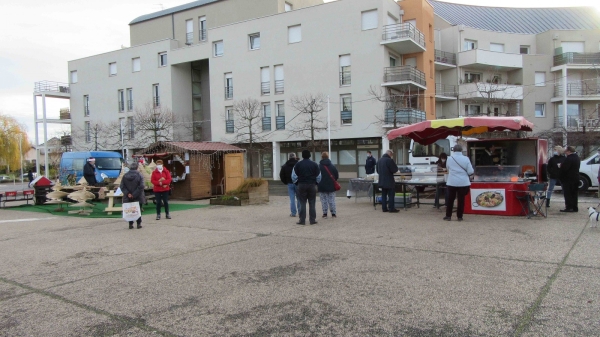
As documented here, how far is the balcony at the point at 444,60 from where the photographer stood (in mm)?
35781

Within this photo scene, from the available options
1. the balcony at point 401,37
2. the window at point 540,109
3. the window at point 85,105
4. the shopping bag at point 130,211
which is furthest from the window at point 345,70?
the window at point 85,105

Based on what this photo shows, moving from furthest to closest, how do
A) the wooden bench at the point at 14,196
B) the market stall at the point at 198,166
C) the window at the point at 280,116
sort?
the window at the point at 280,116 → the market stall at the point at 198,166 → the wooden bench at the point at 14,196

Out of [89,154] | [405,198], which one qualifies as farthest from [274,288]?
[89,154]

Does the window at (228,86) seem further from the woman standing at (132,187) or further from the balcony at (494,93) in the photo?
the woman standing at (132,187)

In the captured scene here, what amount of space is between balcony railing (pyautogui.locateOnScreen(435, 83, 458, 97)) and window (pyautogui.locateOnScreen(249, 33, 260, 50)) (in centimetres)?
1540

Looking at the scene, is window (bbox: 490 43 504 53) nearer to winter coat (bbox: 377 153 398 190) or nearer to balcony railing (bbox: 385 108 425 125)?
balcony railing (bbox: 385 108 425 125)

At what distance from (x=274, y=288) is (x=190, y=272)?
1436 mm

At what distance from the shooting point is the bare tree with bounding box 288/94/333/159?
99.8ft

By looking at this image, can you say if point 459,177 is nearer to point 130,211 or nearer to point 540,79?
point 130,211

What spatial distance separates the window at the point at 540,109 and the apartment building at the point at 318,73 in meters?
0.09

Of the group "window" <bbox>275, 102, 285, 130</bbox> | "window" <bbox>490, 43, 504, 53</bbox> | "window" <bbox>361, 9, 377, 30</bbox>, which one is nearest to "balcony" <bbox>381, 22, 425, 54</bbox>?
"window" <bbox>361, 9, 377, 30</bbox>

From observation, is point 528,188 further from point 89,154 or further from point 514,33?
point 514,33

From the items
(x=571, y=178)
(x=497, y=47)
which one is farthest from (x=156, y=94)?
(x=571, y=178)

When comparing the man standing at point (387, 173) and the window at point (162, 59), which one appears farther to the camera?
the window at point (162, 59)
